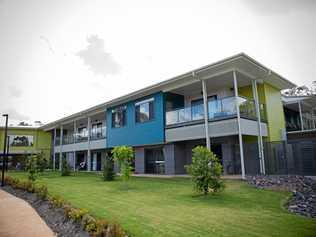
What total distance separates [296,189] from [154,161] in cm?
1136

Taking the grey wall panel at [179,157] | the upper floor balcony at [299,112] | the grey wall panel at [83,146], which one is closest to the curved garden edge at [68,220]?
the grey wall panel at [179,157]

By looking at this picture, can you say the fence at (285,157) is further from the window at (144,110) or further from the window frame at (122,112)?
the window frame at (122,112)

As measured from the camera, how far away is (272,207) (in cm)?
726

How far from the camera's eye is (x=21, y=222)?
266 inches

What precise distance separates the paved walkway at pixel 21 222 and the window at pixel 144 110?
35.6ft

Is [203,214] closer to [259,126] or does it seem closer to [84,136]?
[259,126]

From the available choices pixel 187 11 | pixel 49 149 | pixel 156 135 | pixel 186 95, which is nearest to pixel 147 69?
pixel 186 95

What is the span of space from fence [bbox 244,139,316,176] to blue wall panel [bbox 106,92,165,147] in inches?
238

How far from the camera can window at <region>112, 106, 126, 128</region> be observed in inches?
837

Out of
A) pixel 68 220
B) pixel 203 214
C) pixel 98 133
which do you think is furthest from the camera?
pixel 98 133

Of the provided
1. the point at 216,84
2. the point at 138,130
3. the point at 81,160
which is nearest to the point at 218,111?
the point at 216,84

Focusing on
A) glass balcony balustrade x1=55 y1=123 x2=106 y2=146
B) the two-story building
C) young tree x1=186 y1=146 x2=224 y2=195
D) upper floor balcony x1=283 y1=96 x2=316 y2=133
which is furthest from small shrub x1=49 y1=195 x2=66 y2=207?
upper floor balcony x1=283 y1=96 x2=316 y2=133

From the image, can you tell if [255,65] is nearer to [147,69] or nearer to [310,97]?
[310,97]

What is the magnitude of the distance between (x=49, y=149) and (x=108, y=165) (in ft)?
81.5
